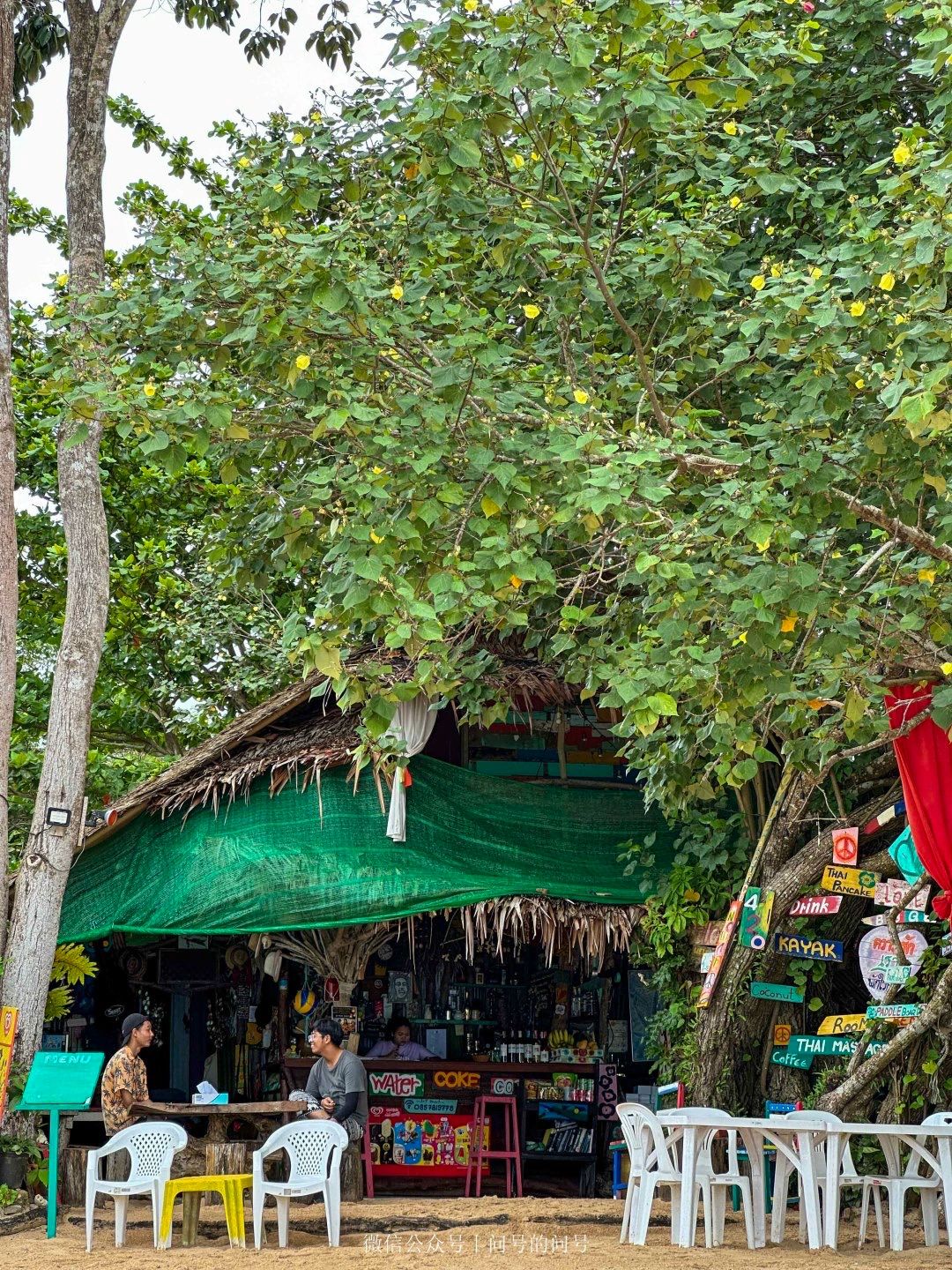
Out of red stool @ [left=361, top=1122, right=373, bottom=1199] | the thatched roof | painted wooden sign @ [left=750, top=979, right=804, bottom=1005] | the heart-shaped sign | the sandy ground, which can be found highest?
the thatched roof

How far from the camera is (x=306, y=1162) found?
6305 millimetres

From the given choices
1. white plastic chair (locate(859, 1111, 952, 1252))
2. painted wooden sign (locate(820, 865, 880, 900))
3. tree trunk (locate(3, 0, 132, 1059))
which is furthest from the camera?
tree trunk (locate(3, 0, 132, 1059))

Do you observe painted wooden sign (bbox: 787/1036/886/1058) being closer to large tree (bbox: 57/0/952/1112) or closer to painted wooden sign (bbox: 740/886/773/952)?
painted wooden sign (bbox: 740/886/773/952)

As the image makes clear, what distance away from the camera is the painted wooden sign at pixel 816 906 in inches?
299

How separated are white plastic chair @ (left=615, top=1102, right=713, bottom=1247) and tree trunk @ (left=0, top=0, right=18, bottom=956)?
3.45 metres

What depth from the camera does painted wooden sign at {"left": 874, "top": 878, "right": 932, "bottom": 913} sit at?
7.31 metres

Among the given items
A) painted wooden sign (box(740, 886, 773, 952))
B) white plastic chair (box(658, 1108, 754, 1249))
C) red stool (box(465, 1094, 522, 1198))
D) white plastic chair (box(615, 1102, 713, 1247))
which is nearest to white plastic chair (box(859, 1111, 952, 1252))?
white plastic chair (box(658, 1108, 754, 1249))

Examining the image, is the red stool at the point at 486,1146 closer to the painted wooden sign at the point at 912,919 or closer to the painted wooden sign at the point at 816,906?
the painted wooden sign at the point at 816,906

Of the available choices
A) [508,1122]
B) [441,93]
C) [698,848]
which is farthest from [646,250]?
[508,1122]

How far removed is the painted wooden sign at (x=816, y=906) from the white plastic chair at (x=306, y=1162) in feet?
8.78

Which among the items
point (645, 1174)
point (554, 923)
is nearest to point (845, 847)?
point (554, 923)

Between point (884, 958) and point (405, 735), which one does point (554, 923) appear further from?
point (884, 958)

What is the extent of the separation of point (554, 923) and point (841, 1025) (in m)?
1.53

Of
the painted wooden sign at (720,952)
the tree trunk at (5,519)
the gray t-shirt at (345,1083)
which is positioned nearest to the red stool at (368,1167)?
the gray t-shirt at (345,1083)
